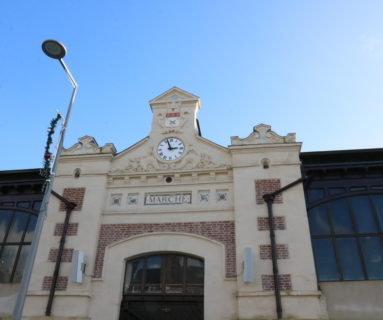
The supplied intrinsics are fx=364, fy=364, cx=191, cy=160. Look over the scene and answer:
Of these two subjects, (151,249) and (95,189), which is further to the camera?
(95,189)

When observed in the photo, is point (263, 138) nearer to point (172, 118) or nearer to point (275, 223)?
point (275, 223)

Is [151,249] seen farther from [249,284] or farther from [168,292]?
[249,284]

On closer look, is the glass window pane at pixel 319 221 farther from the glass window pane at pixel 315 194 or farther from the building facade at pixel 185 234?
the glass window pane at pixel 315 194

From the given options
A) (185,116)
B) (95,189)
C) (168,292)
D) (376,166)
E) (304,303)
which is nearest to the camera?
(304,303)

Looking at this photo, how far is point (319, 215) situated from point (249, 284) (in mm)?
3599

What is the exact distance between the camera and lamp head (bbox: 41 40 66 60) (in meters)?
9.37

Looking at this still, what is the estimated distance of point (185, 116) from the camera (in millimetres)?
15688

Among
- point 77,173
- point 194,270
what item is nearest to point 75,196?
point 77,173

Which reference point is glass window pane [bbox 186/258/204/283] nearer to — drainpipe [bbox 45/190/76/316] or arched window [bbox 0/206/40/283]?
drainpipe [bbox 45/190/76/316]

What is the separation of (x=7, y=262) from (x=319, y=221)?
11.8m

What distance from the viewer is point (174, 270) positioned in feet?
41.7

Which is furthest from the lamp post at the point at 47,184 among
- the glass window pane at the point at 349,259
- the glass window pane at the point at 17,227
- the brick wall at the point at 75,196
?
the glass window pane at the point at 349,259

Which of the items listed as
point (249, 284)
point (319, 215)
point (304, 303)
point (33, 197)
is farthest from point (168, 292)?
point (33, 197)

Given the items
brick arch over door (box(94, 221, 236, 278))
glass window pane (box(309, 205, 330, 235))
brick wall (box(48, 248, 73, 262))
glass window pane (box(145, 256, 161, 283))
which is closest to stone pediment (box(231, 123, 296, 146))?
glass window pane (box(309, 205, 330, 235))
